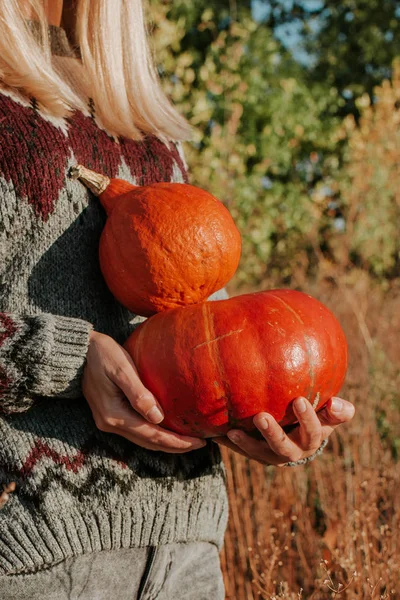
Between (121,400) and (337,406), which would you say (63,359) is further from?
(337,406)

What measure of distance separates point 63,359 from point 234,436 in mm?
345

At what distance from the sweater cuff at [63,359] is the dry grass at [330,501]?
0.80 m

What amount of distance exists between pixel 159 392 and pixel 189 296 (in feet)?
0.72

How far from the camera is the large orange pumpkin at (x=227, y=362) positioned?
1192 mm

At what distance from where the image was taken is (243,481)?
9.46ft

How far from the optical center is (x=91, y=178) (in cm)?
130

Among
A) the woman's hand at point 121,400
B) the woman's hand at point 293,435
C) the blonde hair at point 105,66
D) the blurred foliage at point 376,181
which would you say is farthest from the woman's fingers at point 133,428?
the blurred foliage at point 376,181

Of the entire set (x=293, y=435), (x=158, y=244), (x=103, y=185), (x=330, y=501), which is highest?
(x=103, y=185)

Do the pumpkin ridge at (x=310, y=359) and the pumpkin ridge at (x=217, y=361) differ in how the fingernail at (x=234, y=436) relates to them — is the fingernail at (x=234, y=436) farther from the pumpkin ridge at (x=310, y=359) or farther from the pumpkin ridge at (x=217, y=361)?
the pumpkin ridge at (x=310, y=359)

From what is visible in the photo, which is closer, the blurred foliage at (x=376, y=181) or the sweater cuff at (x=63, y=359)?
the sweater cuff at (x=63, y=359)

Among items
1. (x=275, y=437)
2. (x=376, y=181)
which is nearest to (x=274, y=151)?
(x=376, y=181)

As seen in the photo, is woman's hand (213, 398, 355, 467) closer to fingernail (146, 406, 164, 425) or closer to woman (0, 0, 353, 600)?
woman (0, 0, 353, 600)

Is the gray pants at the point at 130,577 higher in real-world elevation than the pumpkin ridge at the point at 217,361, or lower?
lower

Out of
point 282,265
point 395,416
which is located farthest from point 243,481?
point 282,265
